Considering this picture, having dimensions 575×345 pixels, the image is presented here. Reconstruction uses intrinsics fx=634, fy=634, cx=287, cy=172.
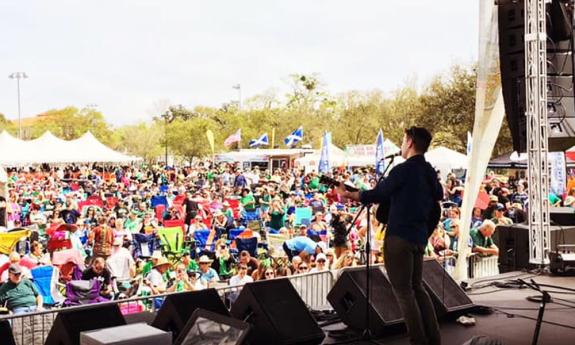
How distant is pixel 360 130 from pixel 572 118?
133 ft

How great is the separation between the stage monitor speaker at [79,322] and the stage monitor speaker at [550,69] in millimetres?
5007

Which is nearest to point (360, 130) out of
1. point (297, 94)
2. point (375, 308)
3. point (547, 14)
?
point (297, 94)

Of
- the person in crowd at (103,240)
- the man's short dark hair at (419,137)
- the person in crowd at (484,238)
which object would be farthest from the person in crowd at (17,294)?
the person in crowd at (484,238)

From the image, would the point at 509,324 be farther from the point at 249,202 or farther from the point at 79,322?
the point at 249,202

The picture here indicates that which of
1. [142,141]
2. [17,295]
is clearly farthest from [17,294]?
[142,141]

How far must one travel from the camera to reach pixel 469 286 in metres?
6.37

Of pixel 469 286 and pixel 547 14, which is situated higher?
pixel 547 14

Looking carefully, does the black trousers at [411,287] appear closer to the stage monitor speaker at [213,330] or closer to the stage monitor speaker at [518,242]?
the stage monitor speaker at [213,330]

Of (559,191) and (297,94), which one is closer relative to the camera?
(559,191)

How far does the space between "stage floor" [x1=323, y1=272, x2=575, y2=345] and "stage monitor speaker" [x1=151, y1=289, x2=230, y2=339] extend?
2.81 feet

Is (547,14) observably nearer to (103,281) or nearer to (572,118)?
(572,118)

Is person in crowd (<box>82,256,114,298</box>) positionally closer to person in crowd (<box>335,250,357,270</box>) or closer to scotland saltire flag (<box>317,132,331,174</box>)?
person in crowd (<box>335,250,357,270</box>)

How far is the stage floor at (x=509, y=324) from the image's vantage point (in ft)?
14.9

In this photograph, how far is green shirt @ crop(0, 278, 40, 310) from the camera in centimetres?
669
